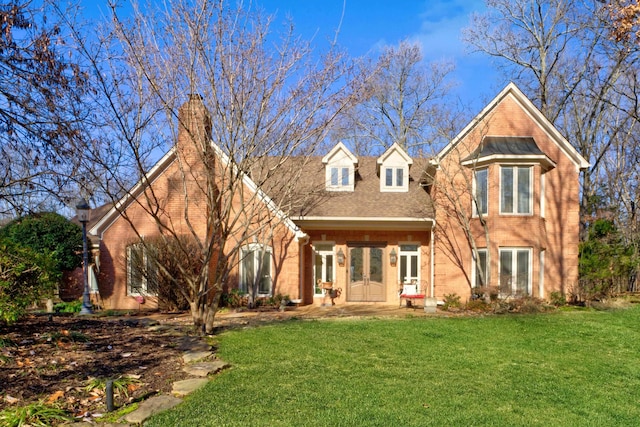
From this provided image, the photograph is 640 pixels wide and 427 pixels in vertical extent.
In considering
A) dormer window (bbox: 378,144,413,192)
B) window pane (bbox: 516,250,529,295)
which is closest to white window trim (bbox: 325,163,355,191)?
dormer window (bbox: 378,144,413,192)

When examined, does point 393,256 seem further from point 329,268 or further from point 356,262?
point 329,268

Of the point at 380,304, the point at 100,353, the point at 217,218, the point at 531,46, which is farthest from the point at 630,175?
the point at 100,353

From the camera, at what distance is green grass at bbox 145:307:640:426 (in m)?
5.36

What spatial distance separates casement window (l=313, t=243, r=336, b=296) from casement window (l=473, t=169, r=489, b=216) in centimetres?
556

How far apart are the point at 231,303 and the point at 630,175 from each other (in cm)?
2303

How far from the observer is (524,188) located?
1590 cm

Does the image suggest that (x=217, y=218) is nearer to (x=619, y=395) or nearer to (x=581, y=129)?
(x=619, y=395)

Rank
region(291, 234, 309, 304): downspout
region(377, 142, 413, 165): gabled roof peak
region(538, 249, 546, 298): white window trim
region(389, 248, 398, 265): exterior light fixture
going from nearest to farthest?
region(538, 249, 546, 298): white window trim → region(291, 234, 309, 304): downspout → region(389, 248, 398, 265): exterior light fixture → region(377, 142, 413, 165): gabled roof peak

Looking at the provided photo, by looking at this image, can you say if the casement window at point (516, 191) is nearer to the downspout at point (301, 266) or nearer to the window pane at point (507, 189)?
the window pane at point (507, 189)

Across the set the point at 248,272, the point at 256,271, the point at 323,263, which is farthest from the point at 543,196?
the point at 248,272

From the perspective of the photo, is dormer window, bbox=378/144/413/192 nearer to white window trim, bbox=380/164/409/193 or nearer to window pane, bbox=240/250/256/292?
white window trim, bbox=380/164/409/193

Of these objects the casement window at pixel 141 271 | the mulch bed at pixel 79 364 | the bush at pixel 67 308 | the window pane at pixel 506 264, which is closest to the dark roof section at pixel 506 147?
the window pane at pixel 506 264

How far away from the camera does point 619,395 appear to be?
6.39m

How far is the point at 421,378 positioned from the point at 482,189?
10.7 meters
